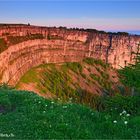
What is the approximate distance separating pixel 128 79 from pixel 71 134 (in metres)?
26.8

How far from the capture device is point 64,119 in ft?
66.7

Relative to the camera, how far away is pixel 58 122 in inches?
782

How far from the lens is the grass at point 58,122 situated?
18516 millimetres

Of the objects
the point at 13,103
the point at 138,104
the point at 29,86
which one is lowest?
the point at 29,86

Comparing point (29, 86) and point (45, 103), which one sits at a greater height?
point (45, 103)

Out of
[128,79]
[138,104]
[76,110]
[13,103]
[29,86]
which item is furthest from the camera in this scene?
[29,86]

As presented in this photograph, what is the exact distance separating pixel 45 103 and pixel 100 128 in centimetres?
423

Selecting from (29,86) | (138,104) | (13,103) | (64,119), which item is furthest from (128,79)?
(29,86)

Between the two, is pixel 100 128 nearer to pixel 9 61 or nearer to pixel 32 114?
pixel 32 114

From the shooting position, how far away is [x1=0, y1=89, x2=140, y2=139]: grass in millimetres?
18516

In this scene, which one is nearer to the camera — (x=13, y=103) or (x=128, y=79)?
(x=13, y=103)

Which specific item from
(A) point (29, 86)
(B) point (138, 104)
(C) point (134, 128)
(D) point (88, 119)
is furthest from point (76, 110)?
(A) point (29, 86)

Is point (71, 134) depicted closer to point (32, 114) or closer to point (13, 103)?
point (32, 114)

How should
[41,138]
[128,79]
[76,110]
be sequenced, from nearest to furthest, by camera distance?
[41,138] → [76,110] → [128,79]
